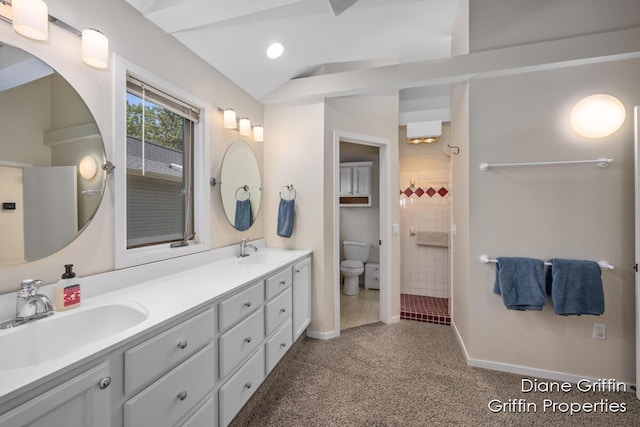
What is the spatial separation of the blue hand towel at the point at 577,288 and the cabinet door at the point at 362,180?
107 inches

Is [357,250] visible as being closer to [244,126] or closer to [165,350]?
[244,126]

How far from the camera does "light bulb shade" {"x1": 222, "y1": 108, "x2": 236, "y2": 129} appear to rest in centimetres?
212

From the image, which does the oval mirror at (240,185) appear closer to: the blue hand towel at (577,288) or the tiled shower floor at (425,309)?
the tiled shower floor at (425,309)

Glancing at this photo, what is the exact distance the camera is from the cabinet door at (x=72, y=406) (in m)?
0.65

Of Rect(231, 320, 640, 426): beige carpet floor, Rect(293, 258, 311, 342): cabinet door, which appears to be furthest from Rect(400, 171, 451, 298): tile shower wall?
Rect(293, 258, 311, 342): cabinet door

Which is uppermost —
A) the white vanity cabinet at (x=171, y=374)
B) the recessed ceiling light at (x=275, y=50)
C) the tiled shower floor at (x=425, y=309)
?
the recessed ceiling light at (x=275, y=50)

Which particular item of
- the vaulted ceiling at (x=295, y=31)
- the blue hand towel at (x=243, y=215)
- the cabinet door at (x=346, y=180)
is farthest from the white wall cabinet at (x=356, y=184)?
the blue hand towel at (x=243, y=215)

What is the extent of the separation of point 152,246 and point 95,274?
1.28 ft

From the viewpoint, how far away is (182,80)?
1798mm

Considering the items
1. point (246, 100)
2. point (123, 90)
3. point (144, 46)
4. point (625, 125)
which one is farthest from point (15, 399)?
point (625, 125)

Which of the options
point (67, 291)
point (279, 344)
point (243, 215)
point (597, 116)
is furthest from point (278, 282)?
point (597, 116)

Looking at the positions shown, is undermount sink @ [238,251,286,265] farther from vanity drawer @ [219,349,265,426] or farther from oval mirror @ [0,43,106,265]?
oval mirror @ [0,43,106,265]

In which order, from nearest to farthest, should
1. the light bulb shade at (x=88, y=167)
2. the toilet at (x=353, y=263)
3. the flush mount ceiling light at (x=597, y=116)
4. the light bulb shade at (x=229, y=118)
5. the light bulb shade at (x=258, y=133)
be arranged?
the light bulb shade at (x=88, y=167) < the flush mount ceiling light at (x=597, y=116) < the light bulb shade at (x=229, y=118) < the light bulb shade at (x=258, y=133) < the toilet at (x=353, y=263)

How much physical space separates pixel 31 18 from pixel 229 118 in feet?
3.82
